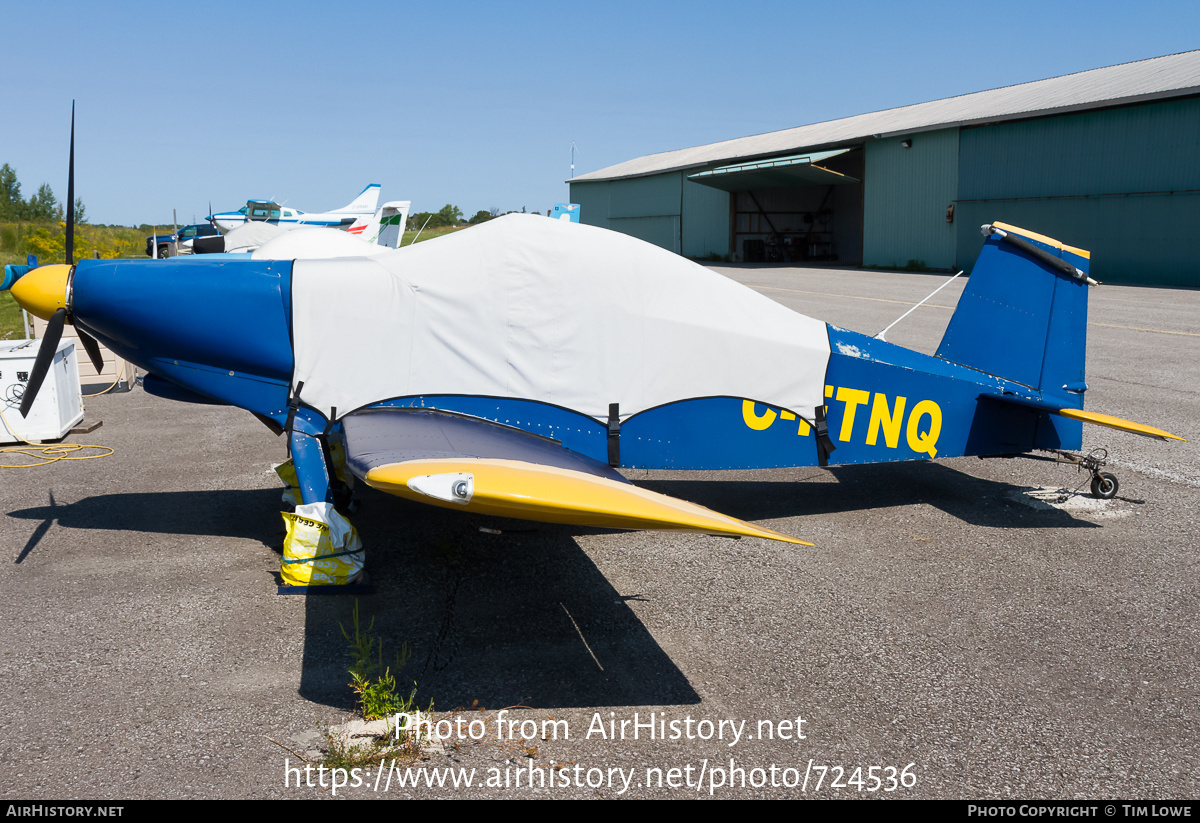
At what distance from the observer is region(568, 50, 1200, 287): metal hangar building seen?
24.1 m

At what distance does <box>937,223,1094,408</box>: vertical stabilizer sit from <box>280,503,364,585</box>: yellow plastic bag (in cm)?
428

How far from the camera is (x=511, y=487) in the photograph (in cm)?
331

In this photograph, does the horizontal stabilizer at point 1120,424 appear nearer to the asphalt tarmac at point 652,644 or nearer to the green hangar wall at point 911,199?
the asphalt tarmac at point 652,644

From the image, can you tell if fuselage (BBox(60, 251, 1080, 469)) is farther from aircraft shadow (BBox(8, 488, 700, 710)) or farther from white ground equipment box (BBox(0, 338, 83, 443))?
white ground equipment box (BBox(0, 338, 83, 443))

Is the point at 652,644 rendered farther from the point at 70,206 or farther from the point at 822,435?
the point at 70,206

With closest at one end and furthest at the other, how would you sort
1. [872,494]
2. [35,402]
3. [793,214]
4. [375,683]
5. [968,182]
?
[375,683] < [872,494] < [35,402] < [968,182] < [793,214]

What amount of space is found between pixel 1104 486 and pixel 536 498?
16.2ft

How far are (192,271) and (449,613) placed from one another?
252 centimetres

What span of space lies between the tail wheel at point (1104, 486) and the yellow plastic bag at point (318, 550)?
5194mm

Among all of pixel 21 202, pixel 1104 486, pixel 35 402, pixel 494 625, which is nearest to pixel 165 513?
pixel 494 625

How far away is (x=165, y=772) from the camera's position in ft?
A: 10.4

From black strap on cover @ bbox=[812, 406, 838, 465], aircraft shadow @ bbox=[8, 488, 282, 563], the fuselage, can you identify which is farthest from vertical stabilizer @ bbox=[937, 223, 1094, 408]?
aircraft shadow @ bbox=[8, 488, 282, 563]

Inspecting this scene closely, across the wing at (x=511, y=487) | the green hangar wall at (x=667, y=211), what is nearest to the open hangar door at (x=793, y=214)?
the green hangar wall at (x=667, y=211)
